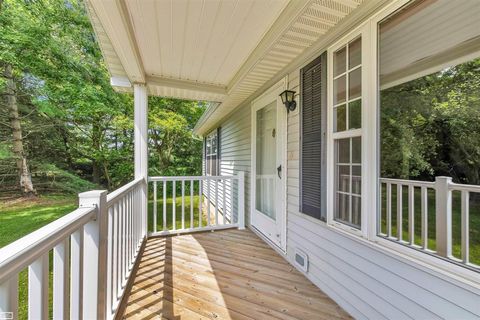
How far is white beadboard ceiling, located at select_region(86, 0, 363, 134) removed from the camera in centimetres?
188

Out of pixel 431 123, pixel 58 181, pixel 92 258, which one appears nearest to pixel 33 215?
pixel 58 181

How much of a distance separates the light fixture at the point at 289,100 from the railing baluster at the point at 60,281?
2.54 meters

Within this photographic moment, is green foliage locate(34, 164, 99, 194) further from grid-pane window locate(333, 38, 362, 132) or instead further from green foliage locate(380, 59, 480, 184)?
green foliage locate(380, 59, 480, 184)

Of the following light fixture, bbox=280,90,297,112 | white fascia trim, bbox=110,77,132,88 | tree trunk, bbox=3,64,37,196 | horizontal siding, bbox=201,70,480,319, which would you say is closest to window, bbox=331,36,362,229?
horizontal siding, bbox=201,70,480,319

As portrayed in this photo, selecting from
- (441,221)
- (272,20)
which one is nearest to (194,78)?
(272,20)

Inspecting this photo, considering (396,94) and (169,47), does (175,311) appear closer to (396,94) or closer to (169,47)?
(169,47)

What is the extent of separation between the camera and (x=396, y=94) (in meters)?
3.38

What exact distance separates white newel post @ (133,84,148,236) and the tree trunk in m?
7.24

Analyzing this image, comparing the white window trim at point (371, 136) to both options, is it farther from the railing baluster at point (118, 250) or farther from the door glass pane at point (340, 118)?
the railing baluster at point (118, 250)

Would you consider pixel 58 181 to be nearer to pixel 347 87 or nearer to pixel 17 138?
pixel 17 138

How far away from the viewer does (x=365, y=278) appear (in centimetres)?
183

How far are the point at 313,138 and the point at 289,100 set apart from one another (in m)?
0.68

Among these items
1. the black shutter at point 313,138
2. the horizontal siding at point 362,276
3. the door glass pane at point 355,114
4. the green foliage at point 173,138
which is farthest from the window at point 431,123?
the green foliage at point 173,138

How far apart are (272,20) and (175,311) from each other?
2.71m
